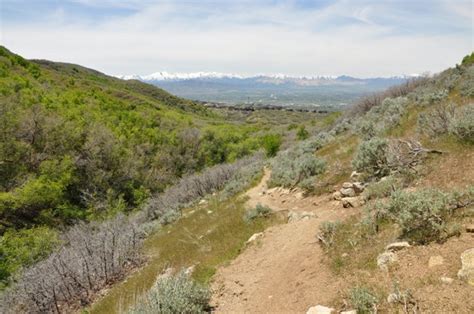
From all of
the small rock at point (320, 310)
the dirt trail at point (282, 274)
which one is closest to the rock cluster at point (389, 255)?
the dirt trail at point (282, 274)

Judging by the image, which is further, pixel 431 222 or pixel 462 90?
pixel 462 90

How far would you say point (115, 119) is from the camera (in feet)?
102

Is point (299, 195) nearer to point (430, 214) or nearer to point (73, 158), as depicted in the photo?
point (430, 214)

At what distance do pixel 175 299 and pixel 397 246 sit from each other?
122 inches

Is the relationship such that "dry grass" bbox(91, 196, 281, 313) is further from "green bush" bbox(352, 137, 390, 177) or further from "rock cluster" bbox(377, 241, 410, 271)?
"rock cluster" bbox(377, 241, 410, 271)

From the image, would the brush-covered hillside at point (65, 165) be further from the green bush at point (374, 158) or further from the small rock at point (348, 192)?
the green bush at point (374, 158)

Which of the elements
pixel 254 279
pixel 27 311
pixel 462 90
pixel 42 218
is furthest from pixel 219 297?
pixel 42 218

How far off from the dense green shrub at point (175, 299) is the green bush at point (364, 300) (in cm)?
229

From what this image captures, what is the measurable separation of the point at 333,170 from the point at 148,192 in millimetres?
17818

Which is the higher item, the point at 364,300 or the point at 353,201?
the point at 353,201

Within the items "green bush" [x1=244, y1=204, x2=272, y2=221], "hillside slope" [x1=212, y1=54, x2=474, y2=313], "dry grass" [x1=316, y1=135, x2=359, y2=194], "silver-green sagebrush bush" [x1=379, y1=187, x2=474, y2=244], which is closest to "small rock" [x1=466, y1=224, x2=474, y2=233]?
"hillside slope" [x1=212, y1=54, x2=474, y2=313]

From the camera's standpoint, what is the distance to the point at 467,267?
366 cm

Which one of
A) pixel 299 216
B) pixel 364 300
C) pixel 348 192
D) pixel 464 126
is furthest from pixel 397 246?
pixel 464 126

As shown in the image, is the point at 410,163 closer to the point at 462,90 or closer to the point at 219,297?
the point at 219,297
